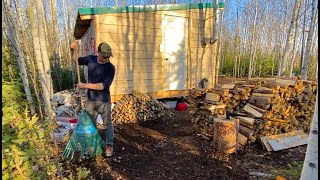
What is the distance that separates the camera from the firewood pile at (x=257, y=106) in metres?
4.17

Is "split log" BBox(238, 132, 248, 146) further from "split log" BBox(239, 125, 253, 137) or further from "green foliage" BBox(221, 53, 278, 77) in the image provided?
"green foliage" BBox(221, 53, 278, 77)

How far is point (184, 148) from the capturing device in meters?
4.07

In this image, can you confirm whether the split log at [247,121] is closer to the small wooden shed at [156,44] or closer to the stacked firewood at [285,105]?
the stacked firewood at [285,105]

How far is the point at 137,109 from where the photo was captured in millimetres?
6273

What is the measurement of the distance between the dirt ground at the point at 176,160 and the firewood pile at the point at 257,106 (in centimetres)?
34

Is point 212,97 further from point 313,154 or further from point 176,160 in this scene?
point 313,154

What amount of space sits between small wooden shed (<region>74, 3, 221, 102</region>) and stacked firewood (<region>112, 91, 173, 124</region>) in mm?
339

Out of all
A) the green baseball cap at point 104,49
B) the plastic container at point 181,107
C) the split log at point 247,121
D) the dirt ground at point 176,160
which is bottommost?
the dirt ground at point 176,160

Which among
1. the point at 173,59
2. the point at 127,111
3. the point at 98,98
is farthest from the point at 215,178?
the point at 173,59

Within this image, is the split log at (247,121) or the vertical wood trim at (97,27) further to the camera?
the vertical wood trim at (97,27)

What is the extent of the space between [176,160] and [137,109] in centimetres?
290

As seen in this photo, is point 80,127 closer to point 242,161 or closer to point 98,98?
point 98,98

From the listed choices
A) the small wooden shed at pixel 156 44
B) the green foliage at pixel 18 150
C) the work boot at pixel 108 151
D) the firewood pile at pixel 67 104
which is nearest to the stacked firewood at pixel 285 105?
the work boot at pixel 108 151

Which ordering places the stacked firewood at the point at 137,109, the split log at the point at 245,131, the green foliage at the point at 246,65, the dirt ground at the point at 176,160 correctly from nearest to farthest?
the dirt ground at the point at 176,160 → the split log at the point at 245,131 → the stacked firewood at the point at 137,109 → the green foliage at the point at 246,65
